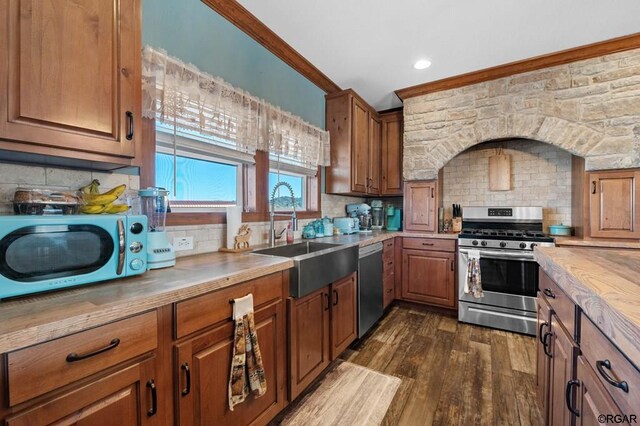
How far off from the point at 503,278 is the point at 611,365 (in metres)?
2.37

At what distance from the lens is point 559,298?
3.70ft

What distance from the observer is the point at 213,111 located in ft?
5.90

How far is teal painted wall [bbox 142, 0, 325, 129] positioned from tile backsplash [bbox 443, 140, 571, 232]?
2.31 meters

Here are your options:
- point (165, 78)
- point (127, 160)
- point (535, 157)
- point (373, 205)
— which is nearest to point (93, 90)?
point (127, 160)

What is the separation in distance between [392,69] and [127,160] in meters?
2.61

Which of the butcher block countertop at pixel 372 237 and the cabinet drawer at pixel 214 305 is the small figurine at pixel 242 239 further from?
the butcher block countertop at pixel 372 237

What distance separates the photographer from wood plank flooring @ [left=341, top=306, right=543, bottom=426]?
1653mm

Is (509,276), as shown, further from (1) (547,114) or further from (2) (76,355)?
(2) (76,355)

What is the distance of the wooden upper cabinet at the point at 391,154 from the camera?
381 centimetres

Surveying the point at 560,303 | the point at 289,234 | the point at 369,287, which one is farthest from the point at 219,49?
the point at 560,303

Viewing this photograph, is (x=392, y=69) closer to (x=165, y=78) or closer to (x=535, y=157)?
(x=535, y=157)

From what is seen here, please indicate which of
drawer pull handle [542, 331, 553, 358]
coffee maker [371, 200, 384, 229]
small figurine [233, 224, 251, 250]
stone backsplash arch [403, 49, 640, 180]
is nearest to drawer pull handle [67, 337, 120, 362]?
small figurine [233, 224, 251, 250]

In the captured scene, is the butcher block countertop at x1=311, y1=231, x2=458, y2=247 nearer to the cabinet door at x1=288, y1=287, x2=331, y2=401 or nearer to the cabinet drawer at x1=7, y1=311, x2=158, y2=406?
the cabinet door at x1=288, y1=287, x2=331, y2=401

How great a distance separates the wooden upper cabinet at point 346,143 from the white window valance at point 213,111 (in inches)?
24.4
